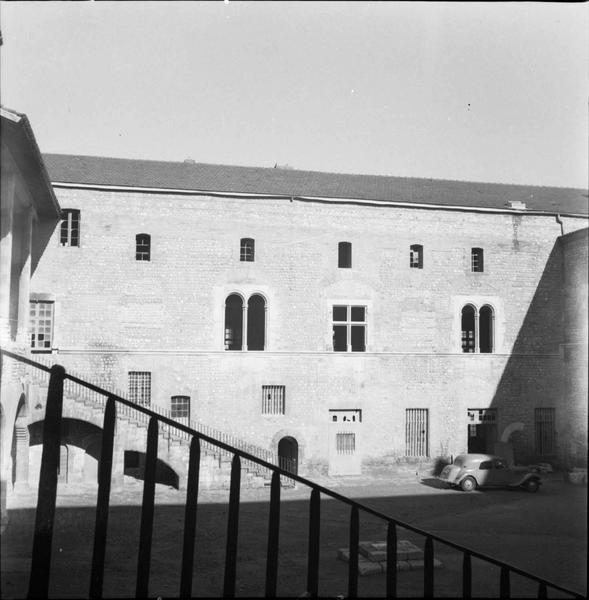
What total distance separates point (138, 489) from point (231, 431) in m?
4.67

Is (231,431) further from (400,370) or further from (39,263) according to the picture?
(39,263)

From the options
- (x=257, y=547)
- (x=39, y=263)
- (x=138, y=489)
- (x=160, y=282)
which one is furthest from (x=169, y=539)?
(x=39, y=263)

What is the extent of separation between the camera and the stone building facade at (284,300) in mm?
14336

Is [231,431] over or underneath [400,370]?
underneath

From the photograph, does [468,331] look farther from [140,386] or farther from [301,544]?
[140,386]

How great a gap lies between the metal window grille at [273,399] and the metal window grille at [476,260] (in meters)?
6.53

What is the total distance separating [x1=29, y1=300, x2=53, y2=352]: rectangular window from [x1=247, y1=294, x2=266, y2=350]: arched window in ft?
17.7

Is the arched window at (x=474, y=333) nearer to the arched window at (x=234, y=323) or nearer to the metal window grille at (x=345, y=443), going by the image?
the metal window grille at (x=345, y=443)

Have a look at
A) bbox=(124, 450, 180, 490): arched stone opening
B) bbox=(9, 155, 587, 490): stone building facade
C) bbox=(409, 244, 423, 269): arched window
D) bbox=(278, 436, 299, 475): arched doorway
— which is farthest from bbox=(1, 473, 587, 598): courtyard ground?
bbox=(409, 244, 423, 269): arched window

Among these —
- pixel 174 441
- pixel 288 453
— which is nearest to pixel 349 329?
pixel 288 453

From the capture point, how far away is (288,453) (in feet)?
56.2

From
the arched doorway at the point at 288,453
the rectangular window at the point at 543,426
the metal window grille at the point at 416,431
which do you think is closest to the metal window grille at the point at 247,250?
the arched doorway at the point at 288,453

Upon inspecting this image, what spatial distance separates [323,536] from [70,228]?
10584 millimetres

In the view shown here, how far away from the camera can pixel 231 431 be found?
1697 centimetres
